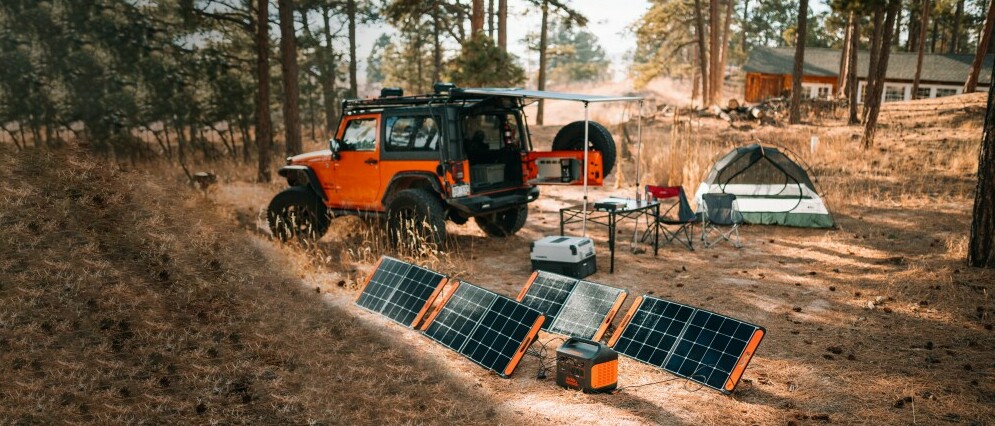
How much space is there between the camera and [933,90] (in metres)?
35.9

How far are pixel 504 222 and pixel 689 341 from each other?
5.12 m

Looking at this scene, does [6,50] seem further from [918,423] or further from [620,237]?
[918,423]

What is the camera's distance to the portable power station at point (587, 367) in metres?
4.64

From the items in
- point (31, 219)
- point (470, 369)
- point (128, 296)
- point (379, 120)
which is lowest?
point (470, 369)

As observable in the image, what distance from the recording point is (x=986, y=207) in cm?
751

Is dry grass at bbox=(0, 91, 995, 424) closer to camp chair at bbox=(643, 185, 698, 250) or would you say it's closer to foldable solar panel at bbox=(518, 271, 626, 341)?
camp chair at bbox=(643, 185, 698, 250)

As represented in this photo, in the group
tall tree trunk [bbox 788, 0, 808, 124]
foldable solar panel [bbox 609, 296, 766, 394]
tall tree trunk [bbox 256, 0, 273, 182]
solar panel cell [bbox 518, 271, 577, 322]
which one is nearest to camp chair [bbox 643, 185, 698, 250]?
solar panel cell [bbox 518, 271, 577, 322]

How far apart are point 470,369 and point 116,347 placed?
286 cm

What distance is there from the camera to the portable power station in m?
4.64

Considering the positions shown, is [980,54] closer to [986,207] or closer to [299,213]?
[986,207]

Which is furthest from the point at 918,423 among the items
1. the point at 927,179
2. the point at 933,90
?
the point at 933,90

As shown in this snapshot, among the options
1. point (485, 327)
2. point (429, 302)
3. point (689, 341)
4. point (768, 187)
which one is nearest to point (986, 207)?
point (768, 187)

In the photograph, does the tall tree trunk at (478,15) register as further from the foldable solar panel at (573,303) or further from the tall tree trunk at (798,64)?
the foldable solar panel at (573,303)

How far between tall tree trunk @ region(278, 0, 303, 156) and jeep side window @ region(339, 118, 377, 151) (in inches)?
269
